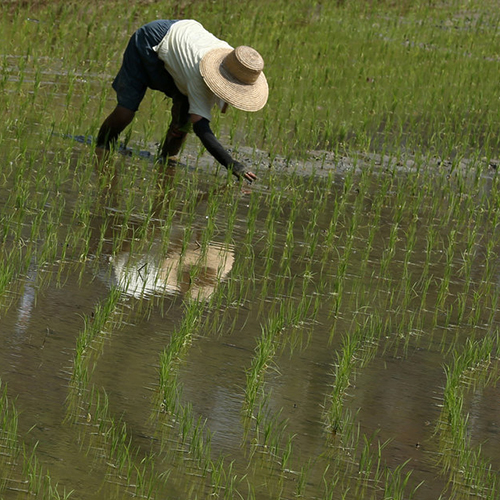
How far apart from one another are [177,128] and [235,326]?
266 centimetres

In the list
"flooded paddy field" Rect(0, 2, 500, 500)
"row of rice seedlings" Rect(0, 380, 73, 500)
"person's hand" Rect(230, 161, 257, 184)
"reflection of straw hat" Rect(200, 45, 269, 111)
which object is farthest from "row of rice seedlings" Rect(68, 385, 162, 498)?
"person's hand" Rect(230, 161, 257, 184)

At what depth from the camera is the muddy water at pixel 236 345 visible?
9.28 feet

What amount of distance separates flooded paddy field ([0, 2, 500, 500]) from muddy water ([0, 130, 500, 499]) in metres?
0.01

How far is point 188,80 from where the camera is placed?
5891mm

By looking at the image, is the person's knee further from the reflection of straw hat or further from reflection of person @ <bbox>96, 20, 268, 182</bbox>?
the reflection of straw hat

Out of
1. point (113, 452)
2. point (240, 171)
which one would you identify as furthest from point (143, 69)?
point (113, 452)

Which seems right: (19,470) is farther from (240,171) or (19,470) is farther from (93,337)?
(240,171)

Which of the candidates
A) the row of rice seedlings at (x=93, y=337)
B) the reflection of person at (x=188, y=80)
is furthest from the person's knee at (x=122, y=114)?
the row of rice seedlings at (x=93, y=337)

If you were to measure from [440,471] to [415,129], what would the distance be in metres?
6.06

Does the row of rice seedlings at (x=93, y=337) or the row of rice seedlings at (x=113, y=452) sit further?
the row of rice seedlings at (x=93, y=337)

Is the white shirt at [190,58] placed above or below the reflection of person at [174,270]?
above

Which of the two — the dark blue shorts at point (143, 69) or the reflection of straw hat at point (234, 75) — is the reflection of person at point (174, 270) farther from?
the dark blue shorts at point (143, 69)

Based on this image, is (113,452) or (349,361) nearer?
(113,452)

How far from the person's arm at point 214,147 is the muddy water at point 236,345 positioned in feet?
0.67
